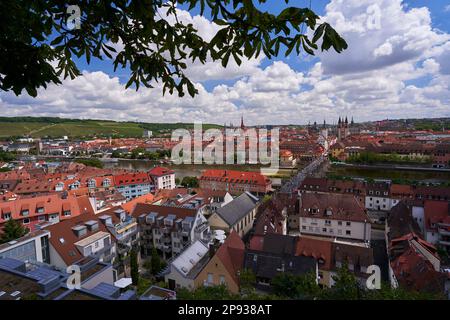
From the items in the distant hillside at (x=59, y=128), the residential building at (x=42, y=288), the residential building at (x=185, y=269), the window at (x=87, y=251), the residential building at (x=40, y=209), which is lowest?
the residential building at (x=185, y=269)

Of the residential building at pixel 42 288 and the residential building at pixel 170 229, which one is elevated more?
the residential building at pixel 42 288

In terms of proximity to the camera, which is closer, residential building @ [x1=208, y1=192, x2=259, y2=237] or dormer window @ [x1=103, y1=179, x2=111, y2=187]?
residential building @ [x1=208, y1=192, x2=259, y2=237]

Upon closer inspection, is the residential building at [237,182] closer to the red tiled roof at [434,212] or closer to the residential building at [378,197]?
the residential building at [378,197]

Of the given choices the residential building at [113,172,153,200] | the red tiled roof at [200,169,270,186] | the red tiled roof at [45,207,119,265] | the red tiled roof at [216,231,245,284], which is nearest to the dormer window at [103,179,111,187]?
the residential building at [113,172,153,200]

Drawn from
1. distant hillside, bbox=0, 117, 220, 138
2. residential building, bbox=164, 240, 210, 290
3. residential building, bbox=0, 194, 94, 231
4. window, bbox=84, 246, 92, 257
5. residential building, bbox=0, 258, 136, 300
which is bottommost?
residential building, bbox=164, 240, 210, 290

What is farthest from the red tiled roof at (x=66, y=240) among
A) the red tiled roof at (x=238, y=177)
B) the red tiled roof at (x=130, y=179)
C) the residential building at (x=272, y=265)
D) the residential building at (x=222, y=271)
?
the red tiled roof at (x=238, y=177)

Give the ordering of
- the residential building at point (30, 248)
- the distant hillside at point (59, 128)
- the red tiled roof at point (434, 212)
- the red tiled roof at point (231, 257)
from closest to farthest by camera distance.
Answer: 1. the residential building at point (30, 248)
2. the red tiled roof at point (231, 257)
3. the red tiled roof at point (434, 212)
4. the distant hillside at point (59, 128)

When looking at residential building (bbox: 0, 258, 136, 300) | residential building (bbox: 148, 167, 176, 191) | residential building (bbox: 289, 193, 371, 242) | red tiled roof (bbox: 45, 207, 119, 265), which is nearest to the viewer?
residential building (bbox: 0, 258, 136, 300)

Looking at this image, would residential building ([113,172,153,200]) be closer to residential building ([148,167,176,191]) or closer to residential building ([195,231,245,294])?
residential building ([148,167,176,191])

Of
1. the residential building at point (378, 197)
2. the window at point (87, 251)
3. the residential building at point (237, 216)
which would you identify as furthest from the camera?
the residential building at point (378, 197)

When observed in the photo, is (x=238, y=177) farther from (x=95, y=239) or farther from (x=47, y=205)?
(x=95, y=239)

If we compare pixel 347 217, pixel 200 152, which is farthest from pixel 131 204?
pixel 200 152

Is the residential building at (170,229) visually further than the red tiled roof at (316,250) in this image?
Yes
